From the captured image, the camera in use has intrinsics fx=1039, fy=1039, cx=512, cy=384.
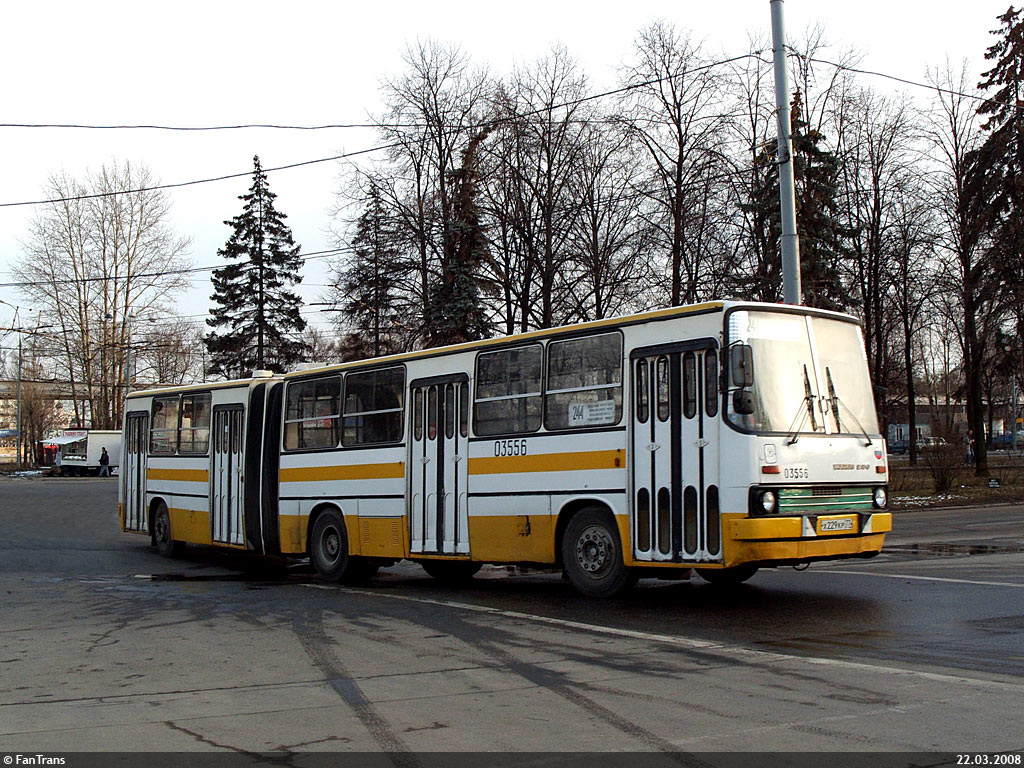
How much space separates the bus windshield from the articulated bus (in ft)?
0.06

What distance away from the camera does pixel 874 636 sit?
8.70 m

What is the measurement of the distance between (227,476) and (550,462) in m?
7.89

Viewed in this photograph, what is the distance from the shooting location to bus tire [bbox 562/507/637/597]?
1109cm

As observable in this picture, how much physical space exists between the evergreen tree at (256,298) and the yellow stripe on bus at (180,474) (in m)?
40.1

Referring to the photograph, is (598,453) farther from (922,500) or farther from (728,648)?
(922,500)

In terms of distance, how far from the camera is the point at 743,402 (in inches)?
390

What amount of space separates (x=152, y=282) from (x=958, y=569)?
54.2m

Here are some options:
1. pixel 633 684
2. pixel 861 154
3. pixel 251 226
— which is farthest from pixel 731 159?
pixel 251 226

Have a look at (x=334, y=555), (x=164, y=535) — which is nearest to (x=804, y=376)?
(x=334, y=555)

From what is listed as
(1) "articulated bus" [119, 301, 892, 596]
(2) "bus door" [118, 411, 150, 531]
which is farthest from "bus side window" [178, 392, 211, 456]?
(1) "articulated bus" [119, 301, 892, 596]

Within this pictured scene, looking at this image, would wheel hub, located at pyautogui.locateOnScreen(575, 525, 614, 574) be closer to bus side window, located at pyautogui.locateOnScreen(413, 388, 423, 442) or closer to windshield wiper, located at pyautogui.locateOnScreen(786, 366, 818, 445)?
windshield wiper, located at pyautogui.locateOnScreen(786, 366, 818, 445)

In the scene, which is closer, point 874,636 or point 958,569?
point 874,636
